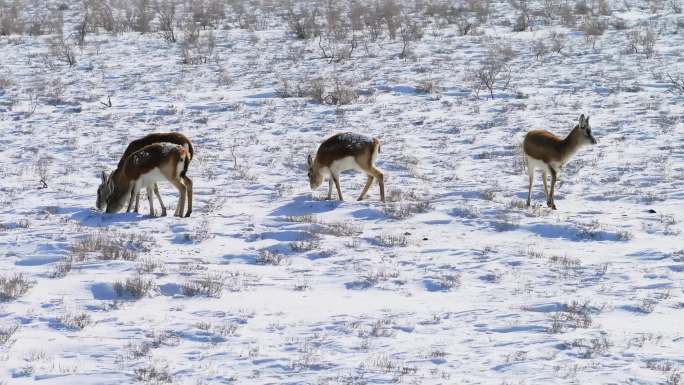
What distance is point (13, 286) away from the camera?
8938 millimetres

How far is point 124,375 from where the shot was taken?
704 centimetres

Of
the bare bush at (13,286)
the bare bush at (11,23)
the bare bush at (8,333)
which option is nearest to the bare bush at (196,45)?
the bare bush at (11,23)

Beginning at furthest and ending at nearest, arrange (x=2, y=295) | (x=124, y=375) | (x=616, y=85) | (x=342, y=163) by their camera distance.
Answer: (x=616, y=85)
(x=342, y=163)
(x=2, y=295)
(x=124, y=375)

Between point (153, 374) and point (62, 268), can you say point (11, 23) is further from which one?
point (153, 374)

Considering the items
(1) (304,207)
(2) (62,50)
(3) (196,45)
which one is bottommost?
(1) (304,207)

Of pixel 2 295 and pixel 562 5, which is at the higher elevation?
pixel 562 5

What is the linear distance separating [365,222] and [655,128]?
7.68m

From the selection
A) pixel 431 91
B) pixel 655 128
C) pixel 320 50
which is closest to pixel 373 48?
pixel 320 50

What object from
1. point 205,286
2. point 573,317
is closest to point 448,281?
point 573,317

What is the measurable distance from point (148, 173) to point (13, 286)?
385 cm

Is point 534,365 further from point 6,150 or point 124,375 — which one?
point 6,150

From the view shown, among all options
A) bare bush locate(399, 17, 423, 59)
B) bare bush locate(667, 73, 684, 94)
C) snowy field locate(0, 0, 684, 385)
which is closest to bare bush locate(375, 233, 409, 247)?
snowy field locate(0, 0, 684, 385)

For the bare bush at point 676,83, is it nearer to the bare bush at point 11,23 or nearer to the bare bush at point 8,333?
the bare bush at point 8,333

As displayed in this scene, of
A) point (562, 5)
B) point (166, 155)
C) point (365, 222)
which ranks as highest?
point (562, 5)
